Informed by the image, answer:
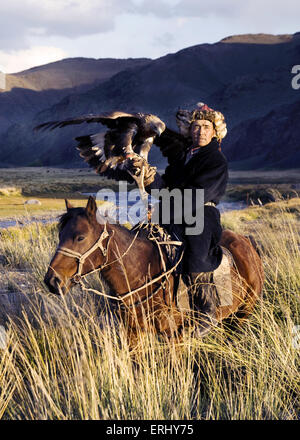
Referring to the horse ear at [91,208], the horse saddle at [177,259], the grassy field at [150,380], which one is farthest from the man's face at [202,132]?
the grassy field at [150,380]

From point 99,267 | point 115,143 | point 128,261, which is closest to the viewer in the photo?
point 99,267

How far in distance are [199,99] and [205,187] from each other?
400 feet

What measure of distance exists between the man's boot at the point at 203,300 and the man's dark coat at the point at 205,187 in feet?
0.39

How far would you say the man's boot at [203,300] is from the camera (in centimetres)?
405

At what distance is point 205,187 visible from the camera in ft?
13.0

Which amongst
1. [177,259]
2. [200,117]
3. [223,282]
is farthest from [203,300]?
[200,117]

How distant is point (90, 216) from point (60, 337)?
1922 mm

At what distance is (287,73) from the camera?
119625 mm

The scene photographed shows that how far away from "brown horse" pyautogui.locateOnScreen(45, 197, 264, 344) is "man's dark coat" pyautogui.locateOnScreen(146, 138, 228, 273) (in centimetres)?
25

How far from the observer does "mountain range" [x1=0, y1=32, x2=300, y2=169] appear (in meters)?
90.1

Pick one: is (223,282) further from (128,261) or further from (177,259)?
(128,261)

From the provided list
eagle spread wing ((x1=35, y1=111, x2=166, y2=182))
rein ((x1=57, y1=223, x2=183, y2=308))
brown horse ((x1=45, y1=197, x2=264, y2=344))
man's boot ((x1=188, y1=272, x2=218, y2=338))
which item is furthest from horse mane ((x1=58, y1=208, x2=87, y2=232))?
man's boot ((x1=188, y1=272, x2=218, y2=338))

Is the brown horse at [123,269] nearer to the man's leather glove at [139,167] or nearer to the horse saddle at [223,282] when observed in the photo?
the horse saddle at [223,282]

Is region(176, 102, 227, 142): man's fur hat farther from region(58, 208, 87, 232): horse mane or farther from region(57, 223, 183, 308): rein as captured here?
region(58, 208, 87, 232): horse mane
